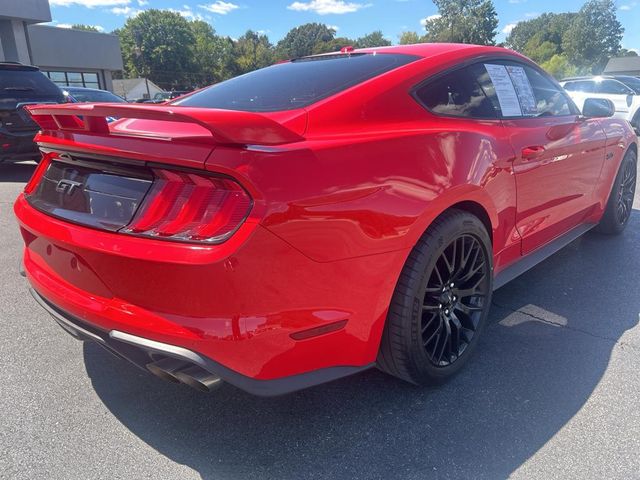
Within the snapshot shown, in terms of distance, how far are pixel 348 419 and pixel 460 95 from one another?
1.67 metres

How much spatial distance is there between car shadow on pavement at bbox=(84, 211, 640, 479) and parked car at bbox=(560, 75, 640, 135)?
40.6 ft

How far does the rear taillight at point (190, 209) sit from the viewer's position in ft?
5.24

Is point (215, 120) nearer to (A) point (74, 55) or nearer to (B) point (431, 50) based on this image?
(B) point (431, 50)

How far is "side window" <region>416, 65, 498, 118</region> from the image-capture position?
2.34 m

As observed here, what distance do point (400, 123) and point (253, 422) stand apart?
1.43m

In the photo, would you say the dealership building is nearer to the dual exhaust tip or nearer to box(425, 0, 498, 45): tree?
the dual exhaust tip

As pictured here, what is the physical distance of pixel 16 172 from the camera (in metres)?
8.59

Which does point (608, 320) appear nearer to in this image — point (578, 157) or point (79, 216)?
point (578, 157)

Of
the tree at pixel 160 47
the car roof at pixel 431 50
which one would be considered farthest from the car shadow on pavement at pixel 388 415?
the tree at pixel 160 47

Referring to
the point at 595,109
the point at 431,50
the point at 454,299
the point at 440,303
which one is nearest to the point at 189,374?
the point at 440,303

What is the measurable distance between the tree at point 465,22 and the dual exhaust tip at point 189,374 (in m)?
85.3

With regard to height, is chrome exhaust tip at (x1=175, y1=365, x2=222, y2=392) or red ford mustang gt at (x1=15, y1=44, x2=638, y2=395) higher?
red ford mustang gt at (x1=15, y1=44, x2=638, y2=395)

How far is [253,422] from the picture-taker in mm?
2143

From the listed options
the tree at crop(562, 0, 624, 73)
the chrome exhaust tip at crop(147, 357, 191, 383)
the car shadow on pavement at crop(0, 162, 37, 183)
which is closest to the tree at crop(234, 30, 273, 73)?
the tree at crop(562, 0, 624, 73)
